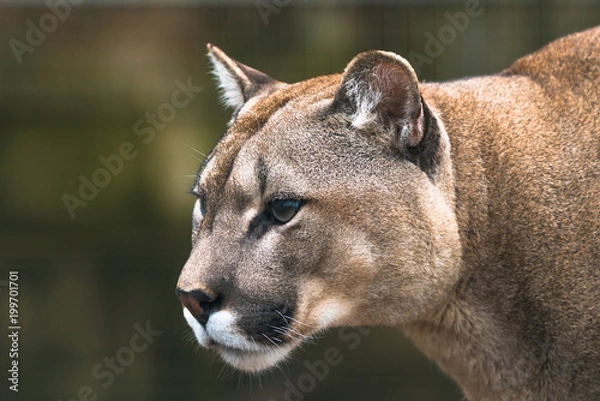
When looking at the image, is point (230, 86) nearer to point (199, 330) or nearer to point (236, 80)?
point (236, 80)

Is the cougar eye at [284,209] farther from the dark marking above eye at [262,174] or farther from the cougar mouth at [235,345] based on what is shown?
the cougar mouth at [235,345]

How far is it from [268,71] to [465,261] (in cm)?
459

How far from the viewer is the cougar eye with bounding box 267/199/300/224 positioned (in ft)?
12.8

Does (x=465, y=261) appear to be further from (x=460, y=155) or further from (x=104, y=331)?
(x=104, y=331)

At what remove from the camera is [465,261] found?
411 centimetres

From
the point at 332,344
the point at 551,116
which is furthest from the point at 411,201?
the point at 332,344

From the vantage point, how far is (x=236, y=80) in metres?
4.98

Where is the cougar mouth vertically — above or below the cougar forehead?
below

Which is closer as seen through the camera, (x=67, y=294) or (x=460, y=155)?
(x=460, y=155)

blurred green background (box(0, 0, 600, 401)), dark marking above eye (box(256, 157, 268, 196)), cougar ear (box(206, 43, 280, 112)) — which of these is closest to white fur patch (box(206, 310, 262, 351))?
dark marking above eye (box(256, 157, 268, 196))

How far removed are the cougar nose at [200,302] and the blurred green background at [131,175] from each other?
4454 millimetres

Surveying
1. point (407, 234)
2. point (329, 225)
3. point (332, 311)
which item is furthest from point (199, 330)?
point (407, 234)

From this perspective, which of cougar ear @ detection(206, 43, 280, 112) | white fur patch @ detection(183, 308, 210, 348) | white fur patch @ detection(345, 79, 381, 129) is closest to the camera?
white fur patch @ detection(183, 308, 210, 348)

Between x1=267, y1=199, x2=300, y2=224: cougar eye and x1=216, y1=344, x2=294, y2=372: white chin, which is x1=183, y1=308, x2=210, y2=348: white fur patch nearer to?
x1=216, y1=344, x2=294, y2=372: white chin
